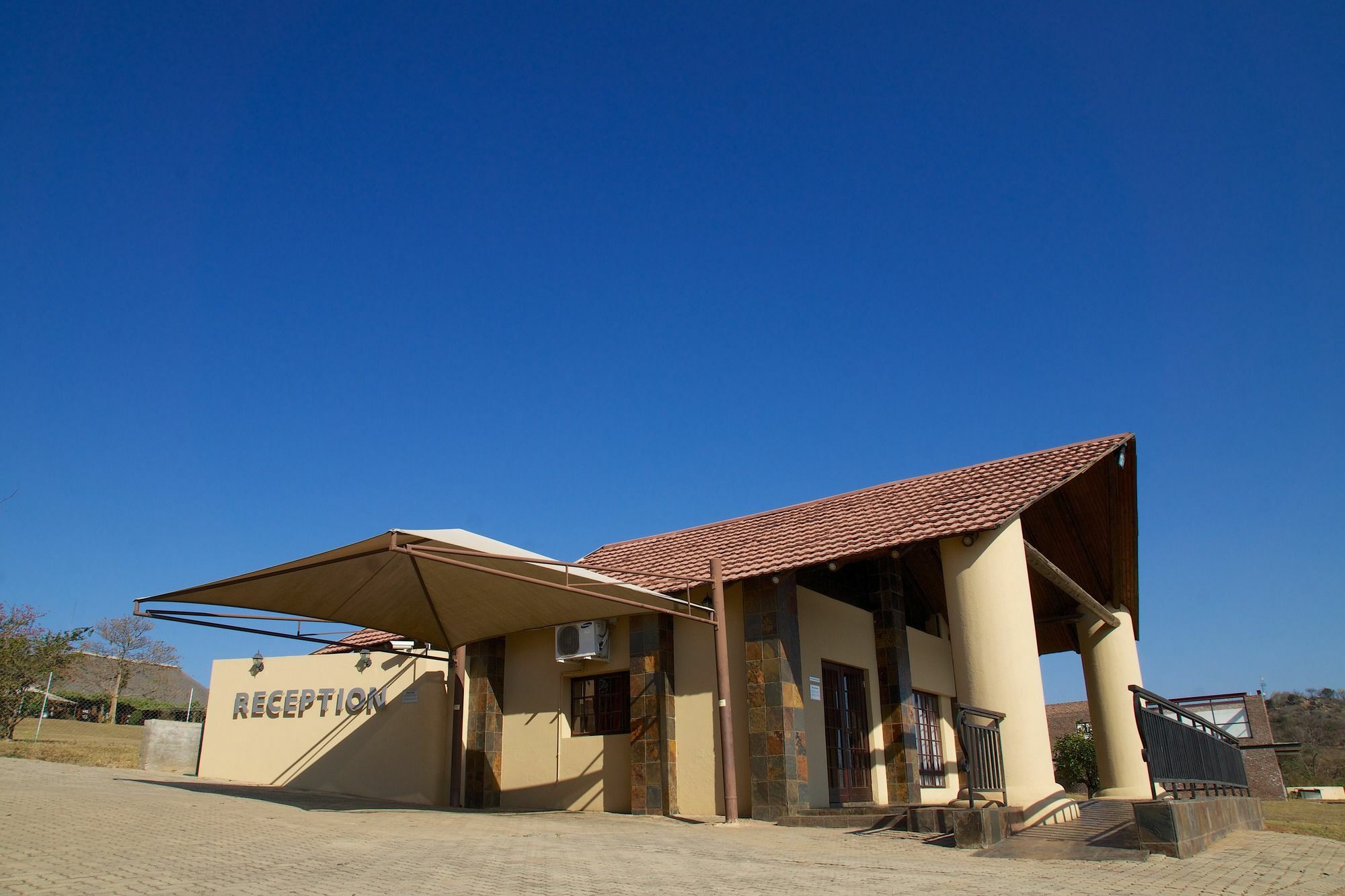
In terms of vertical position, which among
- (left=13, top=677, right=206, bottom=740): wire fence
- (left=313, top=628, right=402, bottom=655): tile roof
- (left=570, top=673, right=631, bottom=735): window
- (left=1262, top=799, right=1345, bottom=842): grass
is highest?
(left=313, top=628, right=402, bottom=655): tile roof

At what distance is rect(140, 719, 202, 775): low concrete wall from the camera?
15797 millimetres

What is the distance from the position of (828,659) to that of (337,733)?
27.1ft

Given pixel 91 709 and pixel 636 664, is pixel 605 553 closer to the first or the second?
pixel 636 664

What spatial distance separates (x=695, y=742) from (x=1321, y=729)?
4935 cm

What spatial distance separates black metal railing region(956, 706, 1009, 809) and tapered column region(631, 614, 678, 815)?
156 inches

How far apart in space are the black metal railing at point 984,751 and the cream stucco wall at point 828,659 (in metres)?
2.49

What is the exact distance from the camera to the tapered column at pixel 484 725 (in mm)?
13672

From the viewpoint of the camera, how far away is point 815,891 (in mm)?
5590

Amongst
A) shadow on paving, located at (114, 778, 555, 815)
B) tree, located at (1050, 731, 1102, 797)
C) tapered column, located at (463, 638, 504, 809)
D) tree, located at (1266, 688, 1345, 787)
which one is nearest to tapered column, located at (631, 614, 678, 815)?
shadow on paving, located at (114, 778, 555, 815)

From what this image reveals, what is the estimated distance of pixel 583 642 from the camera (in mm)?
12664

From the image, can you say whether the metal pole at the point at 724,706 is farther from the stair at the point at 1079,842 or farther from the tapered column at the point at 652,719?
the stair at the point at 1079,842

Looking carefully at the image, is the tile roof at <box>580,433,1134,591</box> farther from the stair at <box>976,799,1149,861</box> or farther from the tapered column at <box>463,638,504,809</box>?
the stair at <box>976,799,1149,861</box>

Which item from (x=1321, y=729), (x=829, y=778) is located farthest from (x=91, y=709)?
(x=1321, y=729)

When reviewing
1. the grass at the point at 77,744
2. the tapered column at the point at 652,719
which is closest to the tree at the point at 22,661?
the grass at the point at 77,744
